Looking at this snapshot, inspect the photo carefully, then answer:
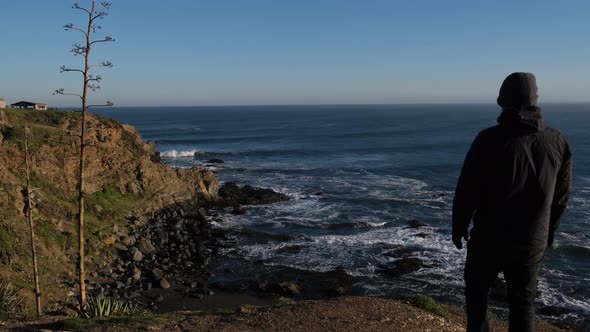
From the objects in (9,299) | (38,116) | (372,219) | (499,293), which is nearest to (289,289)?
(499,293)

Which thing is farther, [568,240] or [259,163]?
[259,163]

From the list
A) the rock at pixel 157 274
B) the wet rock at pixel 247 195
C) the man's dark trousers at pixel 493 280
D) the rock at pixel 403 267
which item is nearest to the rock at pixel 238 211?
the wet rock at pixel 247 195

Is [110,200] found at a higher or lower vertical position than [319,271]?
higher

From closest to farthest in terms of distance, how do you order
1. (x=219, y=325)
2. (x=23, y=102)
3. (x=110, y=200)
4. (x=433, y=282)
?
(x=219, y=325) < (x=433, y=282) < (x=110, y=200) < (x=23, y=102)

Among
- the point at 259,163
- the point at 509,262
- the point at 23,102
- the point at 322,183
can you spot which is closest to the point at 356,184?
the point at 322,183

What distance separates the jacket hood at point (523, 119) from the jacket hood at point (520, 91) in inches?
2.5

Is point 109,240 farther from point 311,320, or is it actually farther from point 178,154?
point 178,154

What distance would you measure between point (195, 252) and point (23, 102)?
2885cm

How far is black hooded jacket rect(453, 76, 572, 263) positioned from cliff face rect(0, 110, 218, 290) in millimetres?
19251

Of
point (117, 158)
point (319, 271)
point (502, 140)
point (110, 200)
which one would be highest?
point (502, 140)

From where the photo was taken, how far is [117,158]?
3866cm

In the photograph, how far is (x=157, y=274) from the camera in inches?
987

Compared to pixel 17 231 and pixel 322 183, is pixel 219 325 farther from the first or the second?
pixel 322 183

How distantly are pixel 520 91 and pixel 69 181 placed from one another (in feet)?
109
